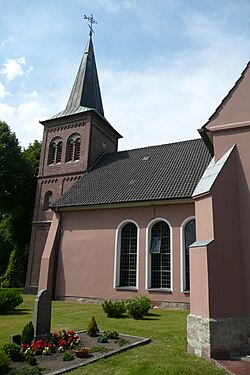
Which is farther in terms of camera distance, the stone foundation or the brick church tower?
the brick church tower

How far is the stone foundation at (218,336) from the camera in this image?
7.08 meters

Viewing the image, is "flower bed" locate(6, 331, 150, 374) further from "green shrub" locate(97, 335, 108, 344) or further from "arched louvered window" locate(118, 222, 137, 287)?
"arched louvered window" locate(118, 222, 137, 287)

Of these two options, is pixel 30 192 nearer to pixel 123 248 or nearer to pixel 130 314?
pixel 123 248

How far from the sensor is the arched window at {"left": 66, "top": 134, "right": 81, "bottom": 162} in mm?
25500

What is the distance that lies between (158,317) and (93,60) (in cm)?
2535

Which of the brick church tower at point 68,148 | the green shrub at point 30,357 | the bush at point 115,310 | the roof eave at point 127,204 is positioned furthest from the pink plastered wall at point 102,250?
the green shrub at point 30,357

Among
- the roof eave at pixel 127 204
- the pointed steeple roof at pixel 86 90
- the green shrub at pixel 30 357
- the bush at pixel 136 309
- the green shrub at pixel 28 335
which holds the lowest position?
the green shrub at pixel 30 357

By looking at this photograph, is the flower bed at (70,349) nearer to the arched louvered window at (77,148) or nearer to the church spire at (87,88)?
the arched louvered window at (77,148)

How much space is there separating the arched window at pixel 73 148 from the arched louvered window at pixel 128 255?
9.56 metres

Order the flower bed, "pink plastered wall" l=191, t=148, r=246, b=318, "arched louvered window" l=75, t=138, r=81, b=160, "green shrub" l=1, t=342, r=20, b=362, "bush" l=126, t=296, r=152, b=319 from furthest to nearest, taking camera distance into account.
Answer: "arched louvered window" l=75, t=138, r=81, b=160 → "bush" l=126, t=296, r=152, b=319 → "pink plastered wall" l=191, t=148, r=246, b=318 → "green shrub" l=1, t=342, r=20, b=362 → the flower bed

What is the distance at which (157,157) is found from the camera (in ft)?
73.2

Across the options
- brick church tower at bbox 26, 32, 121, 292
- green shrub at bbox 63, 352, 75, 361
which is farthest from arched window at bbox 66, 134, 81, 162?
green shrub at bbox 63, 352, 75, 361

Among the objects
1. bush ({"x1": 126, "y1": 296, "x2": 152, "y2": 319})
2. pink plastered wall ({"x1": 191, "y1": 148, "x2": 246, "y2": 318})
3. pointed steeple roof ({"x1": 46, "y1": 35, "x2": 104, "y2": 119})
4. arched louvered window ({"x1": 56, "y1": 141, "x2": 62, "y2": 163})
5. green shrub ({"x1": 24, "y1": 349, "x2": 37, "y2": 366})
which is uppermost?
pointed steeple roof ({"x1": 46, "y1": 35, "x2": 104, "y2": 119})

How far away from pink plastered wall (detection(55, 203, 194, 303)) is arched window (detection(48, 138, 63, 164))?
24.9 ft
